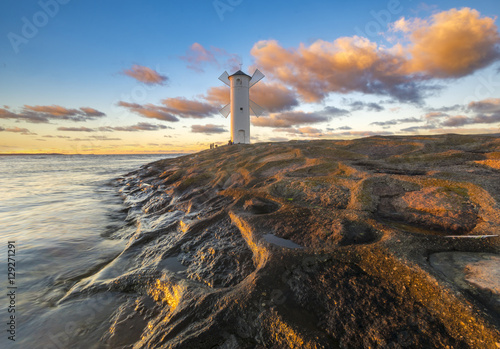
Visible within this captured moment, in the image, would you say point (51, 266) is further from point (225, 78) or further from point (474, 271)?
point (225, 78)

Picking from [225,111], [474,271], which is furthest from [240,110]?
[474,271]

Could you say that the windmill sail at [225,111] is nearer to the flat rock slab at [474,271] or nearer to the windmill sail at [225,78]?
the windmill sail at [225,78]

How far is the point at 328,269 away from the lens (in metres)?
2.69

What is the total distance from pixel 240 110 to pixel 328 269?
29.9m

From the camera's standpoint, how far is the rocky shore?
1.99 metres

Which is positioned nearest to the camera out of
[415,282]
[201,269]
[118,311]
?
[415,282]

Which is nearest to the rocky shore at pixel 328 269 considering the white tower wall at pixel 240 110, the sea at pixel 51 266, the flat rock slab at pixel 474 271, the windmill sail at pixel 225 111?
the flat rock slab at pixel 474 271

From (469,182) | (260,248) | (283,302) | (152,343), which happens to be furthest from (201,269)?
(469,182)

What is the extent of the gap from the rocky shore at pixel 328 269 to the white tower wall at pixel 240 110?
25.4m

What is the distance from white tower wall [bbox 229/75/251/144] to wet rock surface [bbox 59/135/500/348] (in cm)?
2535

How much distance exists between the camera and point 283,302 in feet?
7.62

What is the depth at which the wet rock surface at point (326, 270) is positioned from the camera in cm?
199

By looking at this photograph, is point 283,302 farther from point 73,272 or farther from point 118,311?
point 73,272

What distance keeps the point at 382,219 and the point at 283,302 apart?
8.69ft
